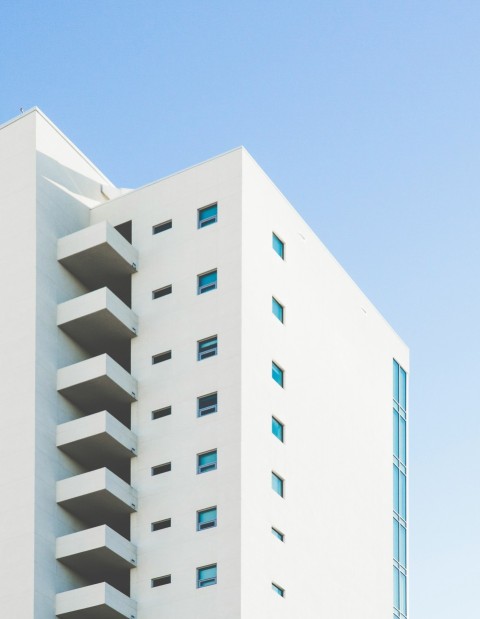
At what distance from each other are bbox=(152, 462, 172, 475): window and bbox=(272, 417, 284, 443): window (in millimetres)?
4834

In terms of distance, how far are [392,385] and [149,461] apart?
1981cm

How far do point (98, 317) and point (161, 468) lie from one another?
290 inches

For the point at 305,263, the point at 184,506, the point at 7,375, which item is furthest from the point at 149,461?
the point at 305,263

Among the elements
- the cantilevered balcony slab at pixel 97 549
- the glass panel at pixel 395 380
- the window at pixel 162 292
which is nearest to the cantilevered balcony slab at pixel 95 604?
the cantilevered balcony slab at pixel 97 549

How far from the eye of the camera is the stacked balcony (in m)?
56.8

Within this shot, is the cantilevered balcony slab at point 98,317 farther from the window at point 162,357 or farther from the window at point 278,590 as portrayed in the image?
the window at point 278,590

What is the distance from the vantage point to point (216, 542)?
5591 cm

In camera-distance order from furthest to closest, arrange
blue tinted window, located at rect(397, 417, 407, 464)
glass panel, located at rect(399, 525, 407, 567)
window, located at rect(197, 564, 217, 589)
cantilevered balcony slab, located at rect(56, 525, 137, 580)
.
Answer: blue tinted window, located at rect(397, 417, 407, 464) < glass panel, located at rect(399, 525, 407, 567) < cantilevered balcony slab, located at rect(56, 525, 137, 580) < window, located at rect(197, 564, 217, 589)

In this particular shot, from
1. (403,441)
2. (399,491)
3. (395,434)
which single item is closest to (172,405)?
(395,434)

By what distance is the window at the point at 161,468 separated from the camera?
193 ft

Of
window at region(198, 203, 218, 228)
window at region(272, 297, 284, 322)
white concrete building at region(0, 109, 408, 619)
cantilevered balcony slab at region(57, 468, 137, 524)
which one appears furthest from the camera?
window at region(272, 297, 284, 322)

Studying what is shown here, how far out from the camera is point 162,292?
6266 centimetres

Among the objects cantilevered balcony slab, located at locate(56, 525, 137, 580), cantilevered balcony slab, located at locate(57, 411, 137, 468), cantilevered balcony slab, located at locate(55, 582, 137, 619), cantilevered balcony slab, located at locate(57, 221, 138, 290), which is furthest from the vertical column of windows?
cantilevered balcony slab, located at locate(57, 221, 138, 290)

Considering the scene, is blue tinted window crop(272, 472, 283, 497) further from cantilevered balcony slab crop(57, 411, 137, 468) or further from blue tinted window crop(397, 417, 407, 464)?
blue tinted window crop(397, 417, 407, 464)
